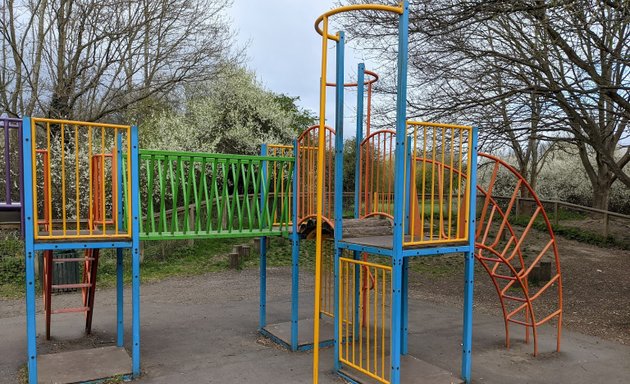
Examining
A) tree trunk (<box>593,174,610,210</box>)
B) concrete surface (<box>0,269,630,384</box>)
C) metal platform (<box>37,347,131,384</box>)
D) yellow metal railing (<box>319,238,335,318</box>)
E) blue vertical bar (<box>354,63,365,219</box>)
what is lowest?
concrete surface (<box>0,269,630,384</box>)

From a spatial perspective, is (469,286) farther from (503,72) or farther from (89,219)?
(503,72)

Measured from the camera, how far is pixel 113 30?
12.7 meters

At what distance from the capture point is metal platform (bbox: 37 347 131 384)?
4812 mm

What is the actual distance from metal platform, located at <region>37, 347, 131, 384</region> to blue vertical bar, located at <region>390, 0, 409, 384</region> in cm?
264

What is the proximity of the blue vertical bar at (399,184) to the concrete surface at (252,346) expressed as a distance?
0.74m

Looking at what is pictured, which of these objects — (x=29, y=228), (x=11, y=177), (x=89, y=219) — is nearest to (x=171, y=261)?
(x=11, y=177)

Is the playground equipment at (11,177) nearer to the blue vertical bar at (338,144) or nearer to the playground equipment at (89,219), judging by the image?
the playground equipment at (89,219)

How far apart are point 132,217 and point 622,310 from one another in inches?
294

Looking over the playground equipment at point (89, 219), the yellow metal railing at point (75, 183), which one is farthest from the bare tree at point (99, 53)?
the playground equipment at point (89, 219)

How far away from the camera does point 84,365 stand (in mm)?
5137

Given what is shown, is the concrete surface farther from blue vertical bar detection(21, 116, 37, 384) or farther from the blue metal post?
blue vertical bar detection(21, 116, 37, 384)

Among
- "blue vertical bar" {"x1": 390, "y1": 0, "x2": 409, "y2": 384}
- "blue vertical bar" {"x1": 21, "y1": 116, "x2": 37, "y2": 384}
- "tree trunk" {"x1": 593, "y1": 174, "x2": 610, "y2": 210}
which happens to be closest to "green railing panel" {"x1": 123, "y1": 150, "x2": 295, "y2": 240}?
"blue vertical bar" {"x1": 21, "y1": 116, "x2": 37, "y2": 384}

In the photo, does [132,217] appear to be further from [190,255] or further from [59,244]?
[190,255]

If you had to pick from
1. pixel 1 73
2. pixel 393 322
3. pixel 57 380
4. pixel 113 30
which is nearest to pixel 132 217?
pixel 57 380
